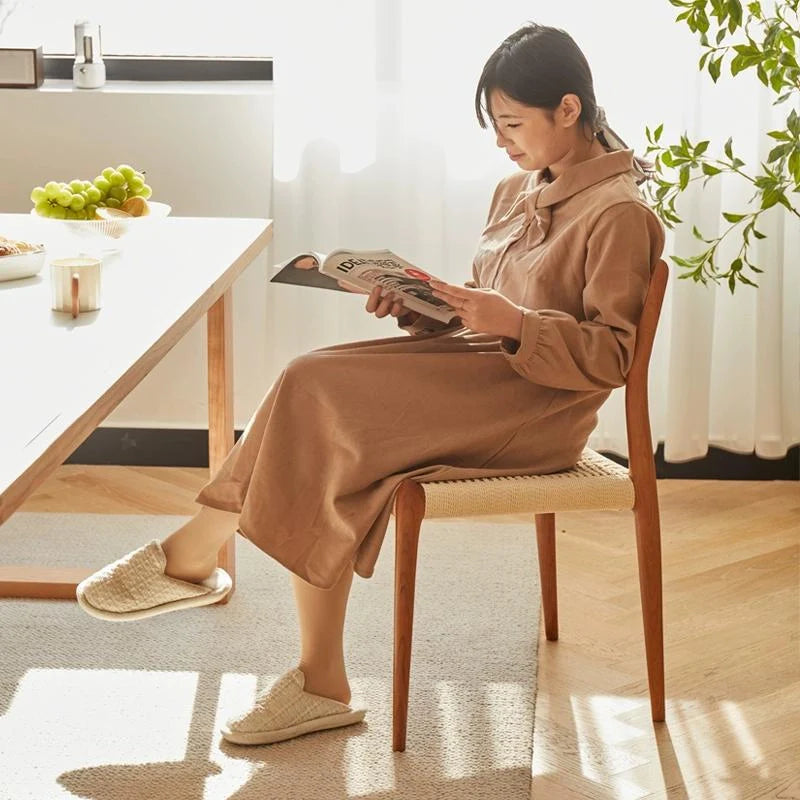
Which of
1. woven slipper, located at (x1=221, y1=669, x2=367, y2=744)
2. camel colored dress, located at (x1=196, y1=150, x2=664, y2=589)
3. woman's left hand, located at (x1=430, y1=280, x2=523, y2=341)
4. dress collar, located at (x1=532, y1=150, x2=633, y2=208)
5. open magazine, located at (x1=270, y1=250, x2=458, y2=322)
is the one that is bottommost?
woven slipper, located at (x1=221, y1=669, x2=367, y2=744)

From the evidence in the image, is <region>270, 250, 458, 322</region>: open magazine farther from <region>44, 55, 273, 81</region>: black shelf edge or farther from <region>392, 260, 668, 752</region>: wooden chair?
<region>44, 55, 273, 81</region>: black shelf edge

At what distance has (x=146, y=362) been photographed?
5.69ft

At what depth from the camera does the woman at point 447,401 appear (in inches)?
79.2

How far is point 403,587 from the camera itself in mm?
2055

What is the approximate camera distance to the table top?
4.79 feet

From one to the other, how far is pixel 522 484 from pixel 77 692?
848 mm

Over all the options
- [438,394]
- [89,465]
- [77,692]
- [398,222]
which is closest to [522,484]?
[438,394]

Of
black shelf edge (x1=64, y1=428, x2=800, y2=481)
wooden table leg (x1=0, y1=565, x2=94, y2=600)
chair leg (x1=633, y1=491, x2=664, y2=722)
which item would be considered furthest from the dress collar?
black shelf edge (x1=64, y1=428, x2=800, y2=481)

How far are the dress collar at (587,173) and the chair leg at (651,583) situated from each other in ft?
1.62

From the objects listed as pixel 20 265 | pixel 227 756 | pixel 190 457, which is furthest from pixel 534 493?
pixel 190 457

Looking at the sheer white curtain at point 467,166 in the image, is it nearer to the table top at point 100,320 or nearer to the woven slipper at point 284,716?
the table top at point 100,320

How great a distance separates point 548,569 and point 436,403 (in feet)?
1.87

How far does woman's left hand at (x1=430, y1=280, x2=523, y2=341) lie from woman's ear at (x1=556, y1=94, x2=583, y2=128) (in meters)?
0.32

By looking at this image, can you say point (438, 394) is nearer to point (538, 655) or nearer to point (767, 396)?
A: point (538, 655)
